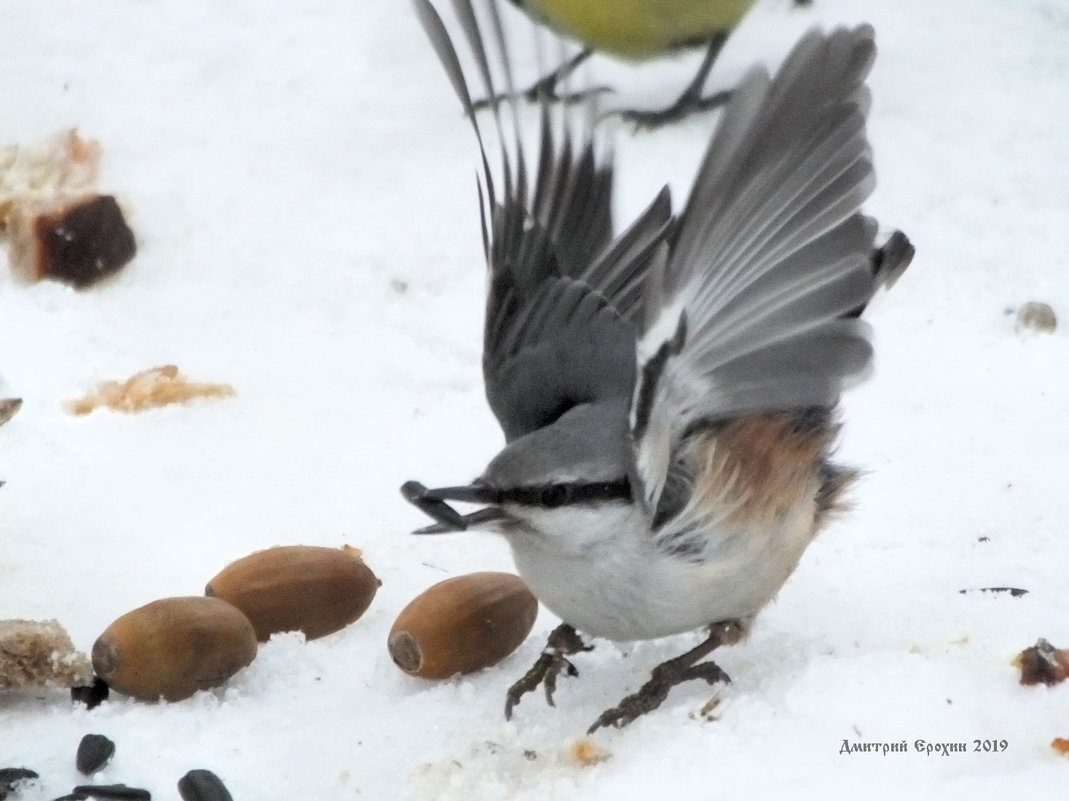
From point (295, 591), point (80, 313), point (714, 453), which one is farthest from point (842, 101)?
point (80, 313)

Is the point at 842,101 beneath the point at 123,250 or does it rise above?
above

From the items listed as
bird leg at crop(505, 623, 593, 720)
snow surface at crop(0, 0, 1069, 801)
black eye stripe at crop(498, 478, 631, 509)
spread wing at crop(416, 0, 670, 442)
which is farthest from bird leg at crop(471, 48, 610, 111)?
bird leg at crop(505, 623, 593, 720)

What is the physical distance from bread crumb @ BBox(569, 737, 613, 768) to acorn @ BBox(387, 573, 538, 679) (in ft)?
0.73

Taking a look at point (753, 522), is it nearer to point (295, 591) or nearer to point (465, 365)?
point (295, 591)

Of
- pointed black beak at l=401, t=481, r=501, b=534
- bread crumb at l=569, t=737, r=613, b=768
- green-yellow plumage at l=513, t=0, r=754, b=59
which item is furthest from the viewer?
green-yellow plumage at l=513, t=0, r=754, b=59

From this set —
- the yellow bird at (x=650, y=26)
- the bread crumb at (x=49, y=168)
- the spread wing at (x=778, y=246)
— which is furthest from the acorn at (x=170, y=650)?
the yellow bird at (x=650, y=26)

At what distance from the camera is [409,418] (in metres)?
2.68

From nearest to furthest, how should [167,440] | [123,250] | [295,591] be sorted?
[295,591] < [167,440] < [123,250]

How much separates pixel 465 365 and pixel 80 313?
0.77 metres

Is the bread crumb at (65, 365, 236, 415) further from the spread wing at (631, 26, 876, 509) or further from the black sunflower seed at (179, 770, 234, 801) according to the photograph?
the spread wing at (631, 26, 876, 509)

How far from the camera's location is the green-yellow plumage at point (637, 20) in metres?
3.46

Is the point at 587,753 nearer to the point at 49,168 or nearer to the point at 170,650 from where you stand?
the point at 170,650

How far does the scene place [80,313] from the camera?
2980 millimetres

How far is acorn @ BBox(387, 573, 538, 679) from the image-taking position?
182cm
